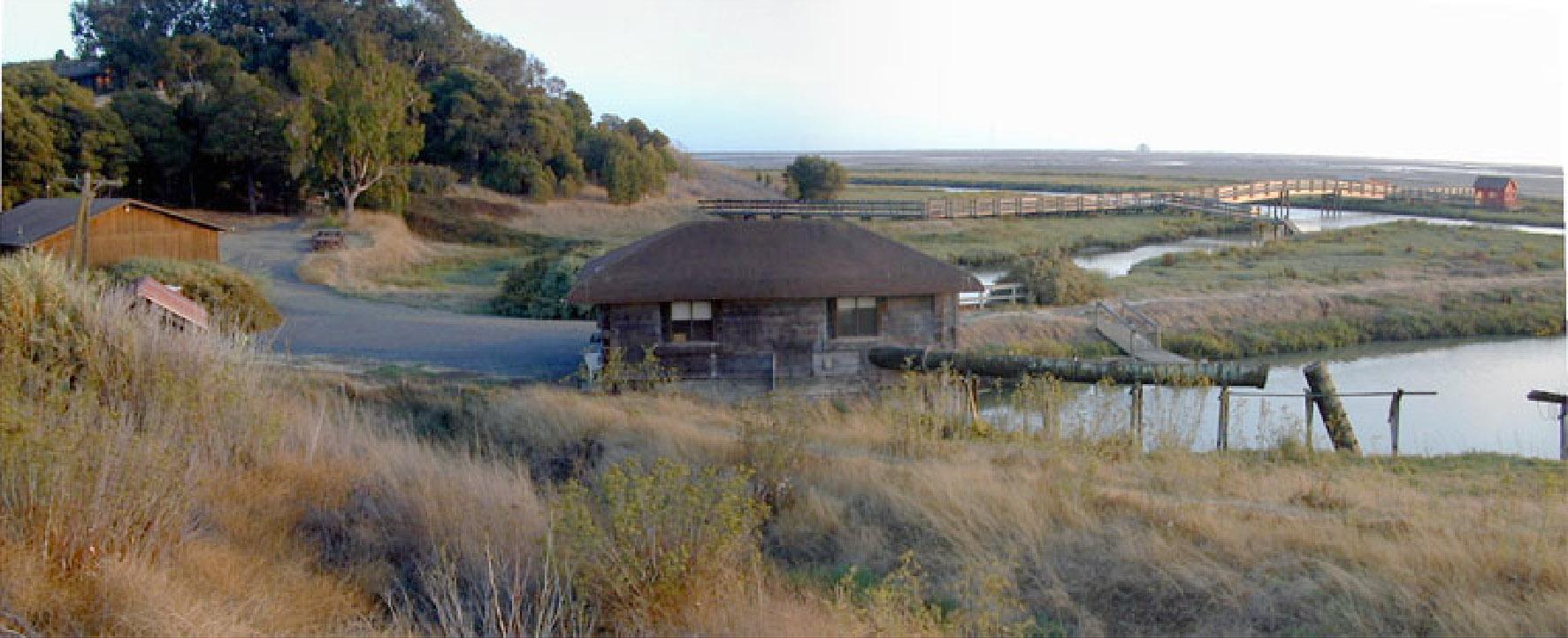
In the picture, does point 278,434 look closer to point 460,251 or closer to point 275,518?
point 275,518

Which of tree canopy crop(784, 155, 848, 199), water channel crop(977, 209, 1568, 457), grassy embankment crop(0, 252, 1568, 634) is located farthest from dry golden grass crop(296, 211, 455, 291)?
grassy embankment crop(0, 252, 1568, 634)

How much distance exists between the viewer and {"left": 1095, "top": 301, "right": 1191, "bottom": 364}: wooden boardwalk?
30.3m

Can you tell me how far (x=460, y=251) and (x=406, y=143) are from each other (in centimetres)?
572

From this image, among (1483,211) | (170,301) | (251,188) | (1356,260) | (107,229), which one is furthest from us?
(1483,211)

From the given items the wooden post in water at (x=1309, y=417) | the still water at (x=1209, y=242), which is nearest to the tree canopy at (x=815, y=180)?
the still water at (x=1209, y=242)

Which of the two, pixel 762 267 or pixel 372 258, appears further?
pixel 372 258

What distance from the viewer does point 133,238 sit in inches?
1304

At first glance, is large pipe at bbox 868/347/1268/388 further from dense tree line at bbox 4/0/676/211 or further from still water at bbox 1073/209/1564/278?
dense tree line at bbox 4/0/676/211

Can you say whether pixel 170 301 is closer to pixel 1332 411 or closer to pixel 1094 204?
pixel 1332 411

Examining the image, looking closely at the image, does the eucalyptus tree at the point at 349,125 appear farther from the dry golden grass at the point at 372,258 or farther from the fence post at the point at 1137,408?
the fence post at the point at 1137,408

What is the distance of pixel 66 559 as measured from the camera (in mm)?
6098

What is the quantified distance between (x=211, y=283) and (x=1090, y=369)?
820 inches

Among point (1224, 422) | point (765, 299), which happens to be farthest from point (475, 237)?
point (1224, 422)

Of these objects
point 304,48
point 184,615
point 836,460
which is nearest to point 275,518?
point 184,615
